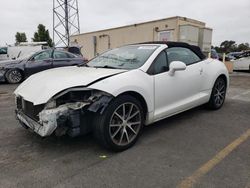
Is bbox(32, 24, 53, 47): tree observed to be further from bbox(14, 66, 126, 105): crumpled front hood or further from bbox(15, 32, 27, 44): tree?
bbox(14, 66, 126, 105): crumpled front hood

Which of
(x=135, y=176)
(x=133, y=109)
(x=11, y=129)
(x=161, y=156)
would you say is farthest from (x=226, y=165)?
(x=11, y=129)

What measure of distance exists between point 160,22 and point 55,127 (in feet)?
45.7

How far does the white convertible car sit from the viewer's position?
9.56 feet

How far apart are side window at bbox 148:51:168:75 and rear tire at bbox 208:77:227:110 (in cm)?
159

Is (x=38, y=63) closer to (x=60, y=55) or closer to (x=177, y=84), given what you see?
(x=60, y=55)

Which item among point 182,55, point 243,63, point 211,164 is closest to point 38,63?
point 182,55

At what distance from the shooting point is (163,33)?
15352 millimetres

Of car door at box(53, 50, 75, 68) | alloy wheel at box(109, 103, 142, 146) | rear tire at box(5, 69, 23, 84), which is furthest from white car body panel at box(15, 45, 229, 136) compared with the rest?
car door at box(53, 50, 75, 68)

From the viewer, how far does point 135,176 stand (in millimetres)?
2590

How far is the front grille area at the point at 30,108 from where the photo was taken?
3062 millimetres

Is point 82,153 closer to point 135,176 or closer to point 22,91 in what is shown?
point 135,176

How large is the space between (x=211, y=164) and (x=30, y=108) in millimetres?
2372

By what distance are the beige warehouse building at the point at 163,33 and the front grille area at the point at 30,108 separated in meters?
12.4

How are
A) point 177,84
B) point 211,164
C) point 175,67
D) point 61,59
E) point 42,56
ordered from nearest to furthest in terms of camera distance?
point 211,164, point 175,67, point 177,84, point 42,56, point 61,59
